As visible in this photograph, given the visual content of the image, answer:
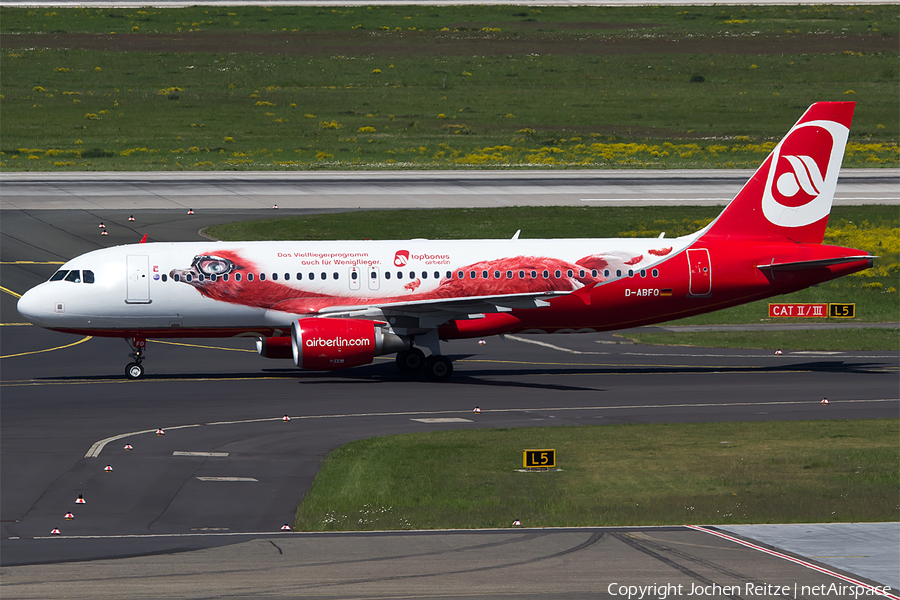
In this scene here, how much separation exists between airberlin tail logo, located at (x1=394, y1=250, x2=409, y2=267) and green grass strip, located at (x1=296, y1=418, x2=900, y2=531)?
10488mm

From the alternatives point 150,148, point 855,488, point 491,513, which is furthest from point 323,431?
point 150,148

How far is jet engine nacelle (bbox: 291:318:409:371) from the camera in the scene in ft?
123

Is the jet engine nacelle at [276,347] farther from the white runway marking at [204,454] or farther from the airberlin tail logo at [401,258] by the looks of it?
the white runway marking at [204,454]

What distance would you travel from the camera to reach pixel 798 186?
4288 centimetres

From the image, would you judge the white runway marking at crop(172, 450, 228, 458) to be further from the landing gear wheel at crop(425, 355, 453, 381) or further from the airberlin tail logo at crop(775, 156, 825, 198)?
the airberlin tail logo at crop(775, 156, 825, 198)

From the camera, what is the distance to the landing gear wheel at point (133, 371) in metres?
39.7

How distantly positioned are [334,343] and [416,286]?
4258mm

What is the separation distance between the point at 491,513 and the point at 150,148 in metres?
91.3

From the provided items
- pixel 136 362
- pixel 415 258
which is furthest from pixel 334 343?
pixel 136 362

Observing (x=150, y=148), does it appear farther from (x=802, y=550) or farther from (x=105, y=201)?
(x=802, y=550)

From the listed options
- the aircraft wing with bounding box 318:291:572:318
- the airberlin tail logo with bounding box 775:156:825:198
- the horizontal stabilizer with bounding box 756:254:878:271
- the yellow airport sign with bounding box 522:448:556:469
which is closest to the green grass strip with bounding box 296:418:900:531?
the yellow airport sign with bounding box 522:448:556:469

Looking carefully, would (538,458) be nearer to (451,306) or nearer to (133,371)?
(451,306)

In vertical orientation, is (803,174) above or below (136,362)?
above

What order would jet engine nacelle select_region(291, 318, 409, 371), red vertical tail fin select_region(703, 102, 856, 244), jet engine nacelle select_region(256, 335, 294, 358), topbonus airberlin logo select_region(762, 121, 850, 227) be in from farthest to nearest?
topbonus airberlin logo select_region(762, 121, 850, 227) < red vertical tail fin select_region(703, 102, 856, 244) < jet engine nacelle select_region(256, 335, 294, 358) < jet engine nacelle select_region(291, 318, 409, 371)
